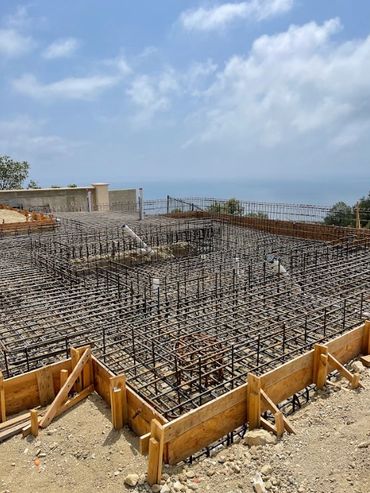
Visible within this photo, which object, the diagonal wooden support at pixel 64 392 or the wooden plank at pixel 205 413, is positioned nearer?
the wooden plank at pixel 205 413

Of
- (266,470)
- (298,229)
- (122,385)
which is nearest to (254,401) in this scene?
(266,470)

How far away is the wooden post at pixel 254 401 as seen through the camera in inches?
197

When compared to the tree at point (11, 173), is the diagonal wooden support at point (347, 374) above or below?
below

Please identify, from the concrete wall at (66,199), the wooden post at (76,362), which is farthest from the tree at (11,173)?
the wooden post at (76,362)

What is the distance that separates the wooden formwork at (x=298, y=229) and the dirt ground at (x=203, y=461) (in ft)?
33.3

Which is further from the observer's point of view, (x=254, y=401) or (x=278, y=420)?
(x=254, y=401)

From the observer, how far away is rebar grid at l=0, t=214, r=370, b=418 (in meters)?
6.30

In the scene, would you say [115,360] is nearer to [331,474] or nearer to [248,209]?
[331,474]

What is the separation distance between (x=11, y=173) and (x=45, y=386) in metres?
32.9

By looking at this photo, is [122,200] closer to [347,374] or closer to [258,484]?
[347,374]

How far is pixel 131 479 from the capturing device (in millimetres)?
4176

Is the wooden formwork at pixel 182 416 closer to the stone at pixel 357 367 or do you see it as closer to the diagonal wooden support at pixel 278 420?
the diagonal wooden support at pixel 278 420

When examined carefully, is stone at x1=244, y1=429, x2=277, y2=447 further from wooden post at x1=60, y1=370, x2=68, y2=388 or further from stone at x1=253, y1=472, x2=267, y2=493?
wooden post at x1=60, y1=370, x2=68, y2=388

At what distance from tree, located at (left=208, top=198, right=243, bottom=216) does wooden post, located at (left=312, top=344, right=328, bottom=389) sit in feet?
59.7
